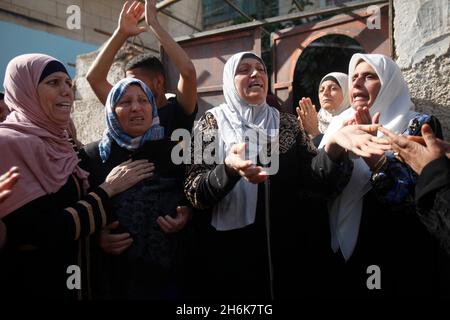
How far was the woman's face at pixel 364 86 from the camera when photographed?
1.74 meters

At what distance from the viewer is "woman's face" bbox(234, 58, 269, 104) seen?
1.77 metres

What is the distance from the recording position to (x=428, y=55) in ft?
7.00

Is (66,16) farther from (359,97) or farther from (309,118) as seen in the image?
(359,97)

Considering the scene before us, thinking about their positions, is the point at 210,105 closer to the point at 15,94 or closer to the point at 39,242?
the point at 15,94

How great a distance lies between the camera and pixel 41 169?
4.88ft

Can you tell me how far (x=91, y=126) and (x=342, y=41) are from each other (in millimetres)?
3152

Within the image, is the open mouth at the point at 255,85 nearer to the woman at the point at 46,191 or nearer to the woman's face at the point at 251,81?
the woman's face at the point at 251,81

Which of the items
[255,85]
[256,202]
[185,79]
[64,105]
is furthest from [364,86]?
[64,105]

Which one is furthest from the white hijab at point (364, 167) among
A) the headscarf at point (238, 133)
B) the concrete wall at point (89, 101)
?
the concrete wall at point (89, 101)

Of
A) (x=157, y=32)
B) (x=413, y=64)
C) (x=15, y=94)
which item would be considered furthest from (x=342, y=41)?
(x=15, y=94)

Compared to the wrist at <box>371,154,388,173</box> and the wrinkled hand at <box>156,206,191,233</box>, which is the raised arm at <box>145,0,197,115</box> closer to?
the wrinkled hand at <box>156,206,191,233</box>

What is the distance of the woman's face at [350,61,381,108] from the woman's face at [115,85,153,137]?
996mm

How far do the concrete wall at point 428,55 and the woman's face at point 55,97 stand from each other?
190 centimetres

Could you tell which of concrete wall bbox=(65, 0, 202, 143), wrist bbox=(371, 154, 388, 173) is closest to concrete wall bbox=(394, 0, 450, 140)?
wrist bbox=(371, 154, 388, 173)
